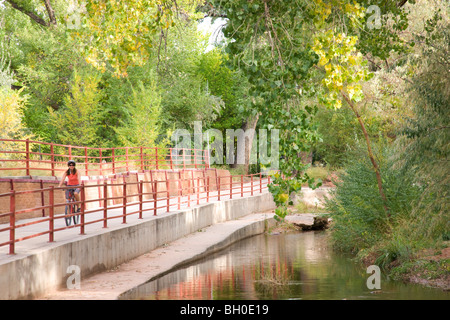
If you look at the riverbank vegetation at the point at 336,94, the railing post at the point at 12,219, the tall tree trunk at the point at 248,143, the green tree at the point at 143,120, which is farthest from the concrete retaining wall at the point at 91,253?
the tall tree trunk at the point at 248,143

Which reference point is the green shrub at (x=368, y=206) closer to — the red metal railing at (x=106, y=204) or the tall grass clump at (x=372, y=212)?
the tall grass clump at (x=372, y=212)

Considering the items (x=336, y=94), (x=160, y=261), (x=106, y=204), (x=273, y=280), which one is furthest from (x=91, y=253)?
(x=336, y=94)

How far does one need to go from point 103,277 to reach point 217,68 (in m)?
45.1

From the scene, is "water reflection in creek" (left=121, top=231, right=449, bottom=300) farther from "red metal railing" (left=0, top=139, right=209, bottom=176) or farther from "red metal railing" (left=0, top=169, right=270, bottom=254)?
"red metal railing" (left=0, top=139, right=209, bottom=176)

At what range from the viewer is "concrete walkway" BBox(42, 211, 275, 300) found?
37.7 feet

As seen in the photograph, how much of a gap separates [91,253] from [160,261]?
290 cm

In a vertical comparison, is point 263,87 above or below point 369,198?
above

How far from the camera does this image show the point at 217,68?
57062 mm

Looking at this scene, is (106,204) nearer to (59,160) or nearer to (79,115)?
(59,160)

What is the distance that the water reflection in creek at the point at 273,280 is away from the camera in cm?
1270

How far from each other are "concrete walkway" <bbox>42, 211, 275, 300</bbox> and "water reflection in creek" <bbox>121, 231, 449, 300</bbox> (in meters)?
0.26

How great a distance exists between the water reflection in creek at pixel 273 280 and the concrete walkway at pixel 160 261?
0.26 meters
